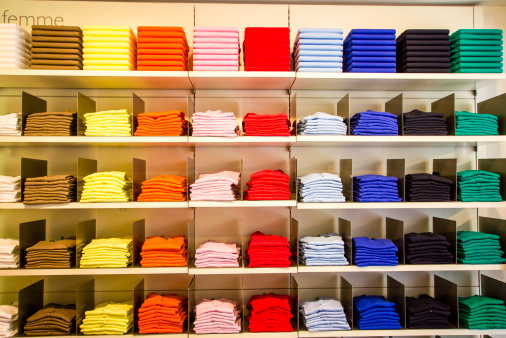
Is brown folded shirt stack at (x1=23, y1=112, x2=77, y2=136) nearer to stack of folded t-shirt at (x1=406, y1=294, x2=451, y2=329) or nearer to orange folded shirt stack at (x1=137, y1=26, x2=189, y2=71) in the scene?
orange folded shirt stack at (x1=137, y1=26, x2=189, y2=71)

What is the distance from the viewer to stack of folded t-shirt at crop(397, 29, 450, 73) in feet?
10.1

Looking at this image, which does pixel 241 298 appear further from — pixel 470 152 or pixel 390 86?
pixel 470 152

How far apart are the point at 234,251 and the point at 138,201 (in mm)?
989

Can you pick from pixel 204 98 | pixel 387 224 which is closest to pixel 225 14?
pixel 204 98

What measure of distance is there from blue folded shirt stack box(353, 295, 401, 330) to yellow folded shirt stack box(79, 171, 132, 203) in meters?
2.41

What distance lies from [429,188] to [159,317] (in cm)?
274

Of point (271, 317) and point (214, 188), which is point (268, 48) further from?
point (271, 317)

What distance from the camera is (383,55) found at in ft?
10.2

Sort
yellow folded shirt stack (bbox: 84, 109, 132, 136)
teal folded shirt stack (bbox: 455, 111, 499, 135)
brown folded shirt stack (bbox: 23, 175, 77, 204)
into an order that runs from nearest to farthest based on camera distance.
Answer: brown folded shirt stack (bbox: 23, 175, 77, 204) < yellow folded shirt stack (bbox: 84, 109, 132, 136) < teal folded shirt stack (bbox: 455, 111, 499, 135)

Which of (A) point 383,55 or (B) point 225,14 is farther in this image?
(B) point 225,14

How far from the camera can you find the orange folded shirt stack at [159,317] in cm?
295

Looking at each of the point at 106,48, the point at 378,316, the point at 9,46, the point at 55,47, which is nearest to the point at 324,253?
the point at 378,316

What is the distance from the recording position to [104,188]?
2988 mm

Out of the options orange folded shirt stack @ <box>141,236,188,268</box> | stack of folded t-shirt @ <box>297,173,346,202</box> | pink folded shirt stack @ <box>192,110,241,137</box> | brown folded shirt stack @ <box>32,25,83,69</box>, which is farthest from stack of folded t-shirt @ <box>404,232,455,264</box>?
brown folded shirt stack @ <box>32,25,83,69</box>
